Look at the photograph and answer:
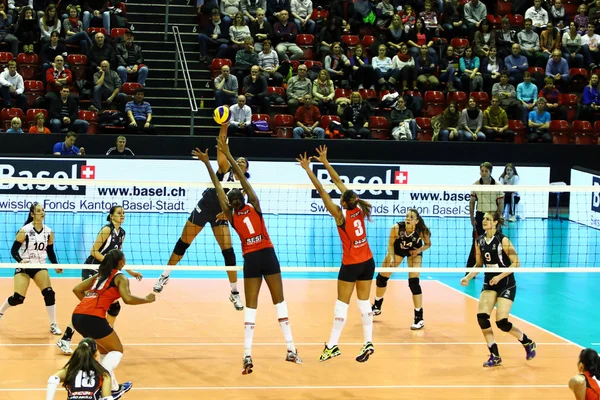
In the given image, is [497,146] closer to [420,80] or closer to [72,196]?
[420,80]

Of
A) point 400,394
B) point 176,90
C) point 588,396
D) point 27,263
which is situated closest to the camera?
point 588,396

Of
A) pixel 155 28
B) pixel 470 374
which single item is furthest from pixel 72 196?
pixel 470 374

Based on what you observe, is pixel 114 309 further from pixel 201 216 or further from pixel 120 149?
pixel 120 149

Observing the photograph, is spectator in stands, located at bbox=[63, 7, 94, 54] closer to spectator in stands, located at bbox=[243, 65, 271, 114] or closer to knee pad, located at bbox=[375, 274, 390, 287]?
spectator in stands, located at bbox=[243, 65, 271, 114]

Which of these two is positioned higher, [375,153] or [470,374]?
[375,153]

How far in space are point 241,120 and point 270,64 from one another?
2.50 m

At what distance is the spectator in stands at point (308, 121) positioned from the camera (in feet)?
81.0

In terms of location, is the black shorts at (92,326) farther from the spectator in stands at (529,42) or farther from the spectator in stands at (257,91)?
the spectator in stands at (529,42)

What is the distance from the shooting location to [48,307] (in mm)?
12531

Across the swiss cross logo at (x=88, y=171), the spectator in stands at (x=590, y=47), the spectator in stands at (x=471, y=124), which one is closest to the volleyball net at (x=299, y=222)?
the swiss cross logo at (x=88, y=171)

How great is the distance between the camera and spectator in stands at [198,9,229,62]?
26500 millimetres

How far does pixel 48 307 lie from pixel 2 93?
1274 centimetres

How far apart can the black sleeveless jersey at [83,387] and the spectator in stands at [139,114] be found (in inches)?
627

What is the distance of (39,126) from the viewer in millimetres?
23047
